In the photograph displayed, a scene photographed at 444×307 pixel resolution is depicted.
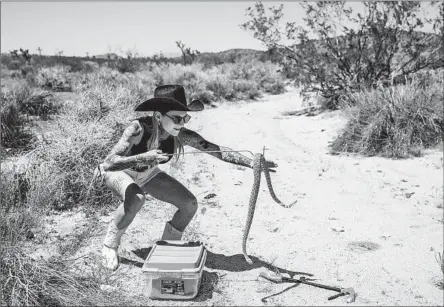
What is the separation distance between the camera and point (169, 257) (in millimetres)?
3354

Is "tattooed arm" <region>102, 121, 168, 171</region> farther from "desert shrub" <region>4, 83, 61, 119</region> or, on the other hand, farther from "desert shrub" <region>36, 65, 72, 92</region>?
"desert shrub" <region>36, 65, 72, 92</region>

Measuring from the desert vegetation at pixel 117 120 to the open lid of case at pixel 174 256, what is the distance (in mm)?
411

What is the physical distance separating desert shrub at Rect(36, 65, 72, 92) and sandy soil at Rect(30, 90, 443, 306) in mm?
9145

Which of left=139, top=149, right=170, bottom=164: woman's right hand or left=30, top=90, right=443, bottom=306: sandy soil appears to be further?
left=30, top=90, right=443, bottom=306: sandy soil

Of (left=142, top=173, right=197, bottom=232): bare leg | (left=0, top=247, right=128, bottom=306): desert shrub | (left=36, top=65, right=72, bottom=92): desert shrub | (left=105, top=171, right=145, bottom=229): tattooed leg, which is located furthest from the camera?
(left=36, top=65, right=72, bottom=92): desert shrub

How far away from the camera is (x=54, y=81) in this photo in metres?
15.4

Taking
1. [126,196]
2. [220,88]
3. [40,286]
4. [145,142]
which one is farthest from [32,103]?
[40,286]

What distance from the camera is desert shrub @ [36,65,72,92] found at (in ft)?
49.2

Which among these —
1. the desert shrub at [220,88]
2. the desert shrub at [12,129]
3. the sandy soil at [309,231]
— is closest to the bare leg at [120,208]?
the sandy soil at [309,231]

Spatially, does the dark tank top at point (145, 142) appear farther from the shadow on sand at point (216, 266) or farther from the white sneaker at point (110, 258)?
the shadow on sand at point (216, 266)

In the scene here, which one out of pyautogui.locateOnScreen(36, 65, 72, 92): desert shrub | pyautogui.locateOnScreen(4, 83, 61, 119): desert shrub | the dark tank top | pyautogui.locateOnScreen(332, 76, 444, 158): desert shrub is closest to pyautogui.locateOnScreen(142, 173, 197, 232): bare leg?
the dark tank top

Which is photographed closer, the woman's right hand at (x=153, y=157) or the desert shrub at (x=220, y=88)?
the woman's right hand at (x=153, y=157)

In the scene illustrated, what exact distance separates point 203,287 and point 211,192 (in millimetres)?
2470

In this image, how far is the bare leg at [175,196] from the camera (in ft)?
12.6
